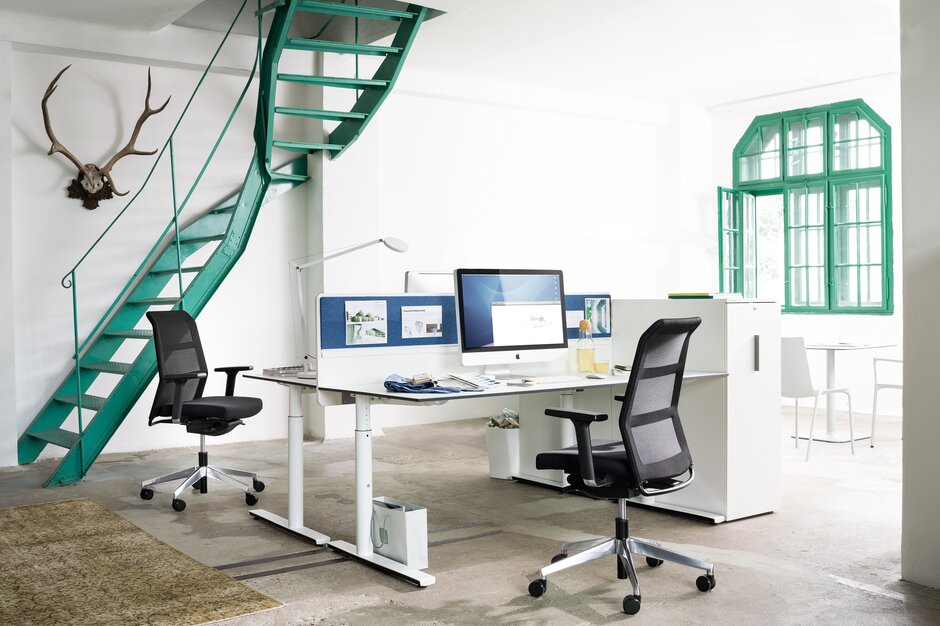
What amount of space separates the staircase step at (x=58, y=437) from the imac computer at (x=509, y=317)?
8.81 feet

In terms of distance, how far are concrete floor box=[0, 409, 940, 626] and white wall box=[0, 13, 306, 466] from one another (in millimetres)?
715

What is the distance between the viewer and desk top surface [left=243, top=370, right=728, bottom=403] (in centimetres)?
327

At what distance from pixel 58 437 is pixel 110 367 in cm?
52

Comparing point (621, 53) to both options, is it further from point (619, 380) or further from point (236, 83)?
point (619, 380)

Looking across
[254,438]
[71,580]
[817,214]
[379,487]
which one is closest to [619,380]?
→ [379,487]

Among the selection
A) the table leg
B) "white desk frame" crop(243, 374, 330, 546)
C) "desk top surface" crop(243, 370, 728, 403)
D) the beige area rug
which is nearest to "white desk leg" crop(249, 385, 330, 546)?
"white desk frame" crop(243, 374, 330, 546)

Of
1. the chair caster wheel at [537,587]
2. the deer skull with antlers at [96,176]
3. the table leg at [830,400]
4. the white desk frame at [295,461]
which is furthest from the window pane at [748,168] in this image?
the chair caster wheel at [537,587]

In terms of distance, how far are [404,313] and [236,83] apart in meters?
3.48

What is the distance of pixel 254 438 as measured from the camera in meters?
6.62

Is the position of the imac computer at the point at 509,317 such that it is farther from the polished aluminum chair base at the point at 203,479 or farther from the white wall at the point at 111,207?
the white wall at the point at 111,207

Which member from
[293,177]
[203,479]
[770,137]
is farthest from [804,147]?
[203,479]

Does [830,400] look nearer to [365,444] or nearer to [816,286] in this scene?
[816,286]

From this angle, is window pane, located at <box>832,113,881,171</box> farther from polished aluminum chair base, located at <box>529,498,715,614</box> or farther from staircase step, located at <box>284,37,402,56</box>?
polished aluminum chair base, located at <box>529,498,715,614</box>

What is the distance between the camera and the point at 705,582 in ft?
10.2
